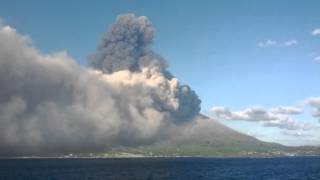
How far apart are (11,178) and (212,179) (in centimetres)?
6099

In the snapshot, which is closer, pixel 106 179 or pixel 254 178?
pixel 106 179

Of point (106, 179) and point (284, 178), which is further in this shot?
point (284, 178)

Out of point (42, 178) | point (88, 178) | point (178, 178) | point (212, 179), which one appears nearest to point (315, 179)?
point (212, 179)

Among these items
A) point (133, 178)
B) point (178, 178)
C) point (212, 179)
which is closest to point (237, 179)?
point (212, 179)

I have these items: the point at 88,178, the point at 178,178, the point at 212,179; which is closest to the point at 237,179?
the point at 212,179

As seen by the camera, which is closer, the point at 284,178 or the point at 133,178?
the point at 133,178

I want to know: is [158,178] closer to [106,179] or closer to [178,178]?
[178,178]

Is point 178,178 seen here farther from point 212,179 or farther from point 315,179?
point 315,179

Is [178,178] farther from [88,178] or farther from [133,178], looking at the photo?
[88,178]

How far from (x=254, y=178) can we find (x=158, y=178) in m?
32.7

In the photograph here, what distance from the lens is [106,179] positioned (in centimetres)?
14638

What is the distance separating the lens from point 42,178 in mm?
149750

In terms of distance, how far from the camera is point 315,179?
149m

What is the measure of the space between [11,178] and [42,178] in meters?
9.06
